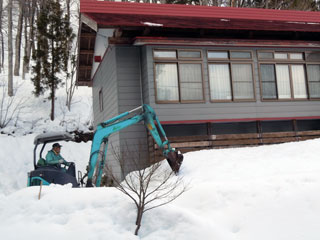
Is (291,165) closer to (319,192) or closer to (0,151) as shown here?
(319,192)

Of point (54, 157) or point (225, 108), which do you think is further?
point (225, 108)

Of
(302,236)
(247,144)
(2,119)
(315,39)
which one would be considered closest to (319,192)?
(302,236)

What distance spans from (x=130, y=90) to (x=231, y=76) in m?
3.71

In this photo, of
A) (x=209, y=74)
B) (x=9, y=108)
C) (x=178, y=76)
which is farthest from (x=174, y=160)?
(x=9, y=108)

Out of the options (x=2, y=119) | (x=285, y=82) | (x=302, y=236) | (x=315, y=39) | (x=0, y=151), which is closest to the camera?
(x=302, y=236)

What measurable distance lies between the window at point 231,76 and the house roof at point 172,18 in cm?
107

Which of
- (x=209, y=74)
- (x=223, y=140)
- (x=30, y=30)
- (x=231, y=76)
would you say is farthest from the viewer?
(x=30, y=30)

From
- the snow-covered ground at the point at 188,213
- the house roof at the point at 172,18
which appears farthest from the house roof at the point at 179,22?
the snow-covered ground at the point at 188,213

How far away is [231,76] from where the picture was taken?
550 inches

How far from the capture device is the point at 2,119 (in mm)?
21141

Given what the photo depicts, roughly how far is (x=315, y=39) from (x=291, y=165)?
819 cm

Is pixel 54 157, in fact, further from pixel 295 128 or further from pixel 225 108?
pixel 295 128

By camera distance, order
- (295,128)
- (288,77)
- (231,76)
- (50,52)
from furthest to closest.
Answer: (50,52) → (288,77) → (295,128) → (231,76)

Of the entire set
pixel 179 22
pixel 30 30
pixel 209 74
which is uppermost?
pixel 30 30
